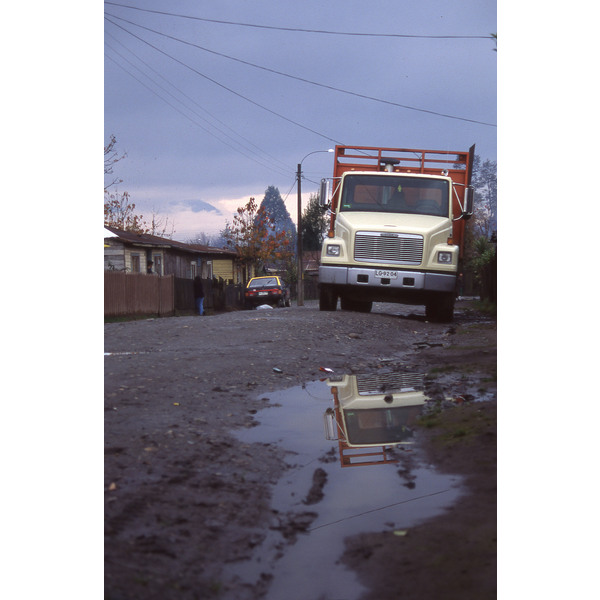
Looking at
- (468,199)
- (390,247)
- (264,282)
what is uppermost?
(468,199)

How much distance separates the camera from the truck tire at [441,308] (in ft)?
41.1

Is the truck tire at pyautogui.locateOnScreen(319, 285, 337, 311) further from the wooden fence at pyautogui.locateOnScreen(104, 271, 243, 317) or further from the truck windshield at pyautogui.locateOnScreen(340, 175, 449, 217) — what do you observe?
the wooden fence at pyautogui.locateOnScreen(104, 271, 243, 317)

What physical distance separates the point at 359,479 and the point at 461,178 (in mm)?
9946

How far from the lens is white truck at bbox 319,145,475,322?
1188 cm

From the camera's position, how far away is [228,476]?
3.35 m

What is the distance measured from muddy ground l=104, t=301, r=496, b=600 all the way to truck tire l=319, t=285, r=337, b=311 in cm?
529

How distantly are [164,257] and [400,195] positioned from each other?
19.6 meters

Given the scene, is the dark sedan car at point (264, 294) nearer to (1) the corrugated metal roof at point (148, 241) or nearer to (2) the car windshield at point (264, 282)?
(2) the car windshield at point (264, 282)

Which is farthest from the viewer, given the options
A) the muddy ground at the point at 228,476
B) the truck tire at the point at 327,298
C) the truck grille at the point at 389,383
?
the truck tire at the point at 327,298

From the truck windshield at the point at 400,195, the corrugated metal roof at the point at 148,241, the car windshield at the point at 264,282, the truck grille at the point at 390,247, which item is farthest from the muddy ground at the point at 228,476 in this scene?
the car windshield at the point at 264,282

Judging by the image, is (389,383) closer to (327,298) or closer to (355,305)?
(327,298)

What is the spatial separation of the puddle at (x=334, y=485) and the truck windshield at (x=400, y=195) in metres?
7.19

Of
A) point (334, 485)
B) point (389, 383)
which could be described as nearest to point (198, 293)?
point (389, 383)

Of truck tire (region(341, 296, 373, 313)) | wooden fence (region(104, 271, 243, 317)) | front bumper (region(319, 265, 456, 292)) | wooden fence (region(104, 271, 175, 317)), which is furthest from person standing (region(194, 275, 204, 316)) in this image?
front bumper (region(319, 265, 456, 292))
